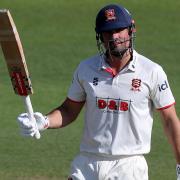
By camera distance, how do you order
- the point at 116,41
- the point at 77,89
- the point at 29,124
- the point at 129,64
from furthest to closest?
the point at 77,89, the point at 129,64, the point at 116,41, the point at 29,124

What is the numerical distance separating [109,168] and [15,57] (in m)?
1.12

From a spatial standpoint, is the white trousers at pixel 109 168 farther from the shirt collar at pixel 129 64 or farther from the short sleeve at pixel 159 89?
the shirt collar at pixel 129 64

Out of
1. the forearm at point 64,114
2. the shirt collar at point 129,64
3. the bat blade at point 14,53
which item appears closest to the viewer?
the bat blade at point 14,53

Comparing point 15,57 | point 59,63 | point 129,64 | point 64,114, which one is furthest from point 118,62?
point 59,63

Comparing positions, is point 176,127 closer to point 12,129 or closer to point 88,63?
point 88,63

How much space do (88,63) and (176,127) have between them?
0.87m

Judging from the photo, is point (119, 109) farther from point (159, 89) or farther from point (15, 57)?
Answer: point (15, 57)

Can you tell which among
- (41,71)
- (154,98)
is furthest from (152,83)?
(41,71)

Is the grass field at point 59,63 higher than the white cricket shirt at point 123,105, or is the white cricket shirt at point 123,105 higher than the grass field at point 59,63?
the white cricket shirt at point 123,105

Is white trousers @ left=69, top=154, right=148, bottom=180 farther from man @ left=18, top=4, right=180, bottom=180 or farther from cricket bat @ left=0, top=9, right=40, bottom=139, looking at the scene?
cricket bat @ left=0, top=9, right=40, bottom=139

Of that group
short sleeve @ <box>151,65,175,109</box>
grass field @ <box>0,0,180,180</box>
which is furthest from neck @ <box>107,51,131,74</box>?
grass field @ <box>0,0,180,180</box>

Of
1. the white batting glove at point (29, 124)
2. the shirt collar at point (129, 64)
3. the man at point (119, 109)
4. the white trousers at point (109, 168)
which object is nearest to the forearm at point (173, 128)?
the man at point (119, 109)

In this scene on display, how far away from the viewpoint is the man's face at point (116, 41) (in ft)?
20.6

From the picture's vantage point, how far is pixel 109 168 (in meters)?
6.34
